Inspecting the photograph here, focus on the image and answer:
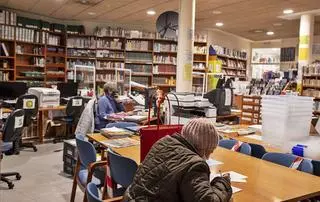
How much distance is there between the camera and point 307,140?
3219 millimetres

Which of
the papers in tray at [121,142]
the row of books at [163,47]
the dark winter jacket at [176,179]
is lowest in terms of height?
the papers in tray at [121,142]

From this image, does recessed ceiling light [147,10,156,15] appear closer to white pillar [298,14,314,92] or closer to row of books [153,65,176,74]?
row of books [153,65,176,74]

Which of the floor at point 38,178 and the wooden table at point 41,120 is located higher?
the wooden table at point 41,120

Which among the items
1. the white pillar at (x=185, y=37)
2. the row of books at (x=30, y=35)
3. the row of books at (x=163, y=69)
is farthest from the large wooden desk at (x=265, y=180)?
the row of books at (x=163, y=69)

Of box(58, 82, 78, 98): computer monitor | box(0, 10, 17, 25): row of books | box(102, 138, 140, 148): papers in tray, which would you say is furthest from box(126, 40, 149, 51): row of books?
box(102, 138, 140, 148): papers in tray

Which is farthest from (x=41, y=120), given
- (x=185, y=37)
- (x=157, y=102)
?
(x=157, y=102)

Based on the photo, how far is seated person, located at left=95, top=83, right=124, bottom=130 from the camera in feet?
16.5

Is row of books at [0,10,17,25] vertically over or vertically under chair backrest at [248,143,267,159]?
over

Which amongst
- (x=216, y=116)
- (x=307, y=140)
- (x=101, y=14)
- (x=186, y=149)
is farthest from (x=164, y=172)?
(x=101, y=14)

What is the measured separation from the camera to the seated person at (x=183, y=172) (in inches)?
60.3

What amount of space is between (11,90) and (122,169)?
192 inches

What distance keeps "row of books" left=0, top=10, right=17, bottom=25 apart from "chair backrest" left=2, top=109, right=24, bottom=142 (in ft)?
14.0

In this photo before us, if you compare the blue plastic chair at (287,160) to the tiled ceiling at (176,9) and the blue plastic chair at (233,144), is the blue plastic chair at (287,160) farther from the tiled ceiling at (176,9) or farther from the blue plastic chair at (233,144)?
the tiled ceiling at (176,9)

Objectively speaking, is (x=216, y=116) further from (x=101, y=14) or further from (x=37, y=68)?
(x=37, y=68)
